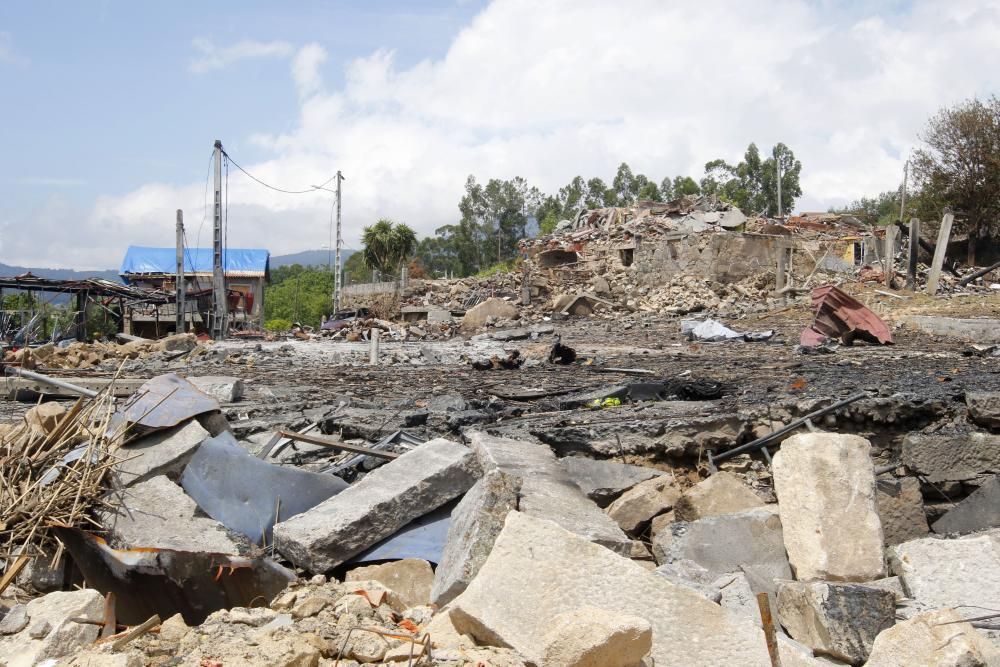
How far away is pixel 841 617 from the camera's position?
3061 mm

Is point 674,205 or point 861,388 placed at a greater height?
point 674,205

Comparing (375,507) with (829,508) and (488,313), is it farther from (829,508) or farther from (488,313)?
(488,313)

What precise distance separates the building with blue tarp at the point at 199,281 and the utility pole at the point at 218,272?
2.84 m

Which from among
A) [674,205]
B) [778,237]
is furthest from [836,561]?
[674,205]

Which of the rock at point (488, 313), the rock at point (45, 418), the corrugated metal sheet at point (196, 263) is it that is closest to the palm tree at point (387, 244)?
the corrugated metal sheet at point (196, 263)

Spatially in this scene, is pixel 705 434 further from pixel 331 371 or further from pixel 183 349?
pixel 183 349

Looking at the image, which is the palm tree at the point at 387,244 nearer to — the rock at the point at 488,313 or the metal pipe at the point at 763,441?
the rock at the point at 488,313

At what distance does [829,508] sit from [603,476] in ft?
4.70

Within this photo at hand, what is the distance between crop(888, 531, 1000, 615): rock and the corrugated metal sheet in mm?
33378

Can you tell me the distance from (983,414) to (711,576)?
2.64 meters

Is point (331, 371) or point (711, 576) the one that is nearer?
point (711, 576)

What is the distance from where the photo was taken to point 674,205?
112ft

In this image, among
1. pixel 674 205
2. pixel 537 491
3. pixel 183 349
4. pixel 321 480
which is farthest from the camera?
pixel 674 205

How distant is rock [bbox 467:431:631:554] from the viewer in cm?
376
